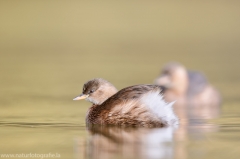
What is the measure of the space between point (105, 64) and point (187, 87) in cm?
487

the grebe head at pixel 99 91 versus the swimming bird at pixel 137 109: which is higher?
the grebe head at pixel 99 91

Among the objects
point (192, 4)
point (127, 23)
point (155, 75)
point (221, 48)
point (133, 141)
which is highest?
point (192, 4)

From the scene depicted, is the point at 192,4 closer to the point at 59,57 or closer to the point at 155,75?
the point at 59,57

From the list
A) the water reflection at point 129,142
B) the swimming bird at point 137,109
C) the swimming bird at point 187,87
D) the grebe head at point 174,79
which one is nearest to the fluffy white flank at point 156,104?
the swimming bird at point 137,109

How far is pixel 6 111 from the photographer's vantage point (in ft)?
38.1

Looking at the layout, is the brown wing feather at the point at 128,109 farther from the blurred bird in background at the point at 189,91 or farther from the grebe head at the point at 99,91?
the blurred bird in background at the point at 189,91

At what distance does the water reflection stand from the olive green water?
10 mm

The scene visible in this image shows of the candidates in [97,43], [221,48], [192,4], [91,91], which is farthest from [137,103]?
[192,4]

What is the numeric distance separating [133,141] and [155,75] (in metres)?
9.54

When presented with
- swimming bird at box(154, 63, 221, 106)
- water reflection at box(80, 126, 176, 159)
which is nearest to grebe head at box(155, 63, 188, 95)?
swimming bird at box(154, 63, 221, 106)

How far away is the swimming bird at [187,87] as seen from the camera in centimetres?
1447

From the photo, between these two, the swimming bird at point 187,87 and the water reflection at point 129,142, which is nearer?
the water reflection at point 129,142

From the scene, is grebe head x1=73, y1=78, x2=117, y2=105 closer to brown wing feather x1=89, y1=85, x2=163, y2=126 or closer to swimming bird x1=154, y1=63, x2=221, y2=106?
brown wing feather x1=89, y1=85, x2=163, y2=126

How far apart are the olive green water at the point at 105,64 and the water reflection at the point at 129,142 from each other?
1 cm
